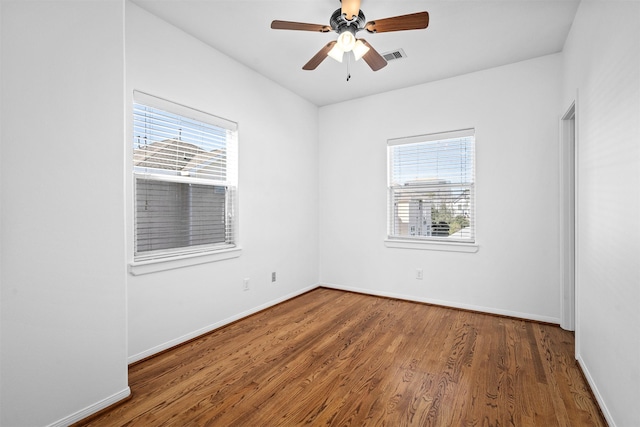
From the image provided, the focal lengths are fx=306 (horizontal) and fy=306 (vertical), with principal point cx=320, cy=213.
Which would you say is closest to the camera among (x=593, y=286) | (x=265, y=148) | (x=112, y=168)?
(x=112, y=168)

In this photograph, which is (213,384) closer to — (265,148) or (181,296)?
(181,296)

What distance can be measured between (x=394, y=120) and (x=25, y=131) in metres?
3.70

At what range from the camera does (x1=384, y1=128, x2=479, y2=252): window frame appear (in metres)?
3.66

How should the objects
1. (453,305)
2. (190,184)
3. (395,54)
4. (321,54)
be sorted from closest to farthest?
1. (321,54)
2. (190,184)
3. (395,54)
4. (453,305)

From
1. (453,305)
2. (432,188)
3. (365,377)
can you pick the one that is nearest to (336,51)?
(432,188)

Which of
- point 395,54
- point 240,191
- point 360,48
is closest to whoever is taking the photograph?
point 360,48

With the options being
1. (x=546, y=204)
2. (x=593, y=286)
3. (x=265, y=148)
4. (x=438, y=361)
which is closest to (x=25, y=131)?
Result: (x=265, y=148)

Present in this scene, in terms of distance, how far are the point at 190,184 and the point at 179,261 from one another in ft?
2.43

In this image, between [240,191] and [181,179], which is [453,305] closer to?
[240,191]

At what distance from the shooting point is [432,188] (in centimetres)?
392

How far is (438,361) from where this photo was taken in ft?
8.03

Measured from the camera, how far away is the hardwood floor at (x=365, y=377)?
1.80 meters

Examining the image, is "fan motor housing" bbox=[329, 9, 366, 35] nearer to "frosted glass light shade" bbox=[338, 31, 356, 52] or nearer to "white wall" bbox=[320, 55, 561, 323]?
"frosted glass light shade" bbox=[338, 31, 356, 52]

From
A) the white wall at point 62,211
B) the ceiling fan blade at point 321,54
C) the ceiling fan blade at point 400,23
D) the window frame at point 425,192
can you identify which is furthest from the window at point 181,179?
the window frame at point 425,192
